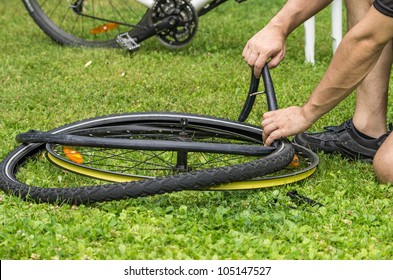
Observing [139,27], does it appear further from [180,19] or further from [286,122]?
[286,122]

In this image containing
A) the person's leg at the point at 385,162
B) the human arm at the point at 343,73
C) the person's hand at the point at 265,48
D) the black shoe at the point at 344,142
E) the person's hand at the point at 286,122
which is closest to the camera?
the human arm at the point at 343,73

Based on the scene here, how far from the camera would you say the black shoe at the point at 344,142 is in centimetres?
427

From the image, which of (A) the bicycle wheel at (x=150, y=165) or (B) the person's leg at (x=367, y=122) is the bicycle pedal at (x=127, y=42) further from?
Answer: (B) the person's leg at (x=367, y=122)

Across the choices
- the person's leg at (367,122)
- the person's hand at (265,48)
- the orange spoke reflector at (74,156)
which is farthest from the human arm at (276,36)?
the orange spoke reflector at (74,156)

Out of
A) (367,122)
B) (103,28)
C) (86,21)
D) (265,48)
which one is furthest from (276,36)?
(86,21)

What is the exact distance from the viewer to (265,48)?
395cm

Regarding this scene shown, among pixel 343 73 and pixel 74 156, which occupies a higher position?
pixel 343 73

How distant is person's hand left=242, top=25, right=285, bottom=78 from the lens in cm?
396

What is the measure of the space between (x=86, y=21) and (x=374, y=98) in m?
3.75

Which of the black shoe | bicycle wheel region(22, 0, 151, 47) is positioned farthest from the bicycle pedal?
the black shoe

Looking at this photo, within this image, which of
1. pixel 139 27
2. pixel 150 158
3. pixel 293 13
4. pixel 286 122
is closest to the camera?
pixel 286 122

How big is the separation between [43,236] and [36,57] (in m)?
3.23

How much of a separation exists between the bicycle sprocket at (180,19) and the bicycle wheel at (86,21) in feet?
0.40

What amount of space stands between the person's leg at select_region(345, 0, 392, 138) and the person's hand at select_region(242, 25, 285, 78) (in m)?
0.48
